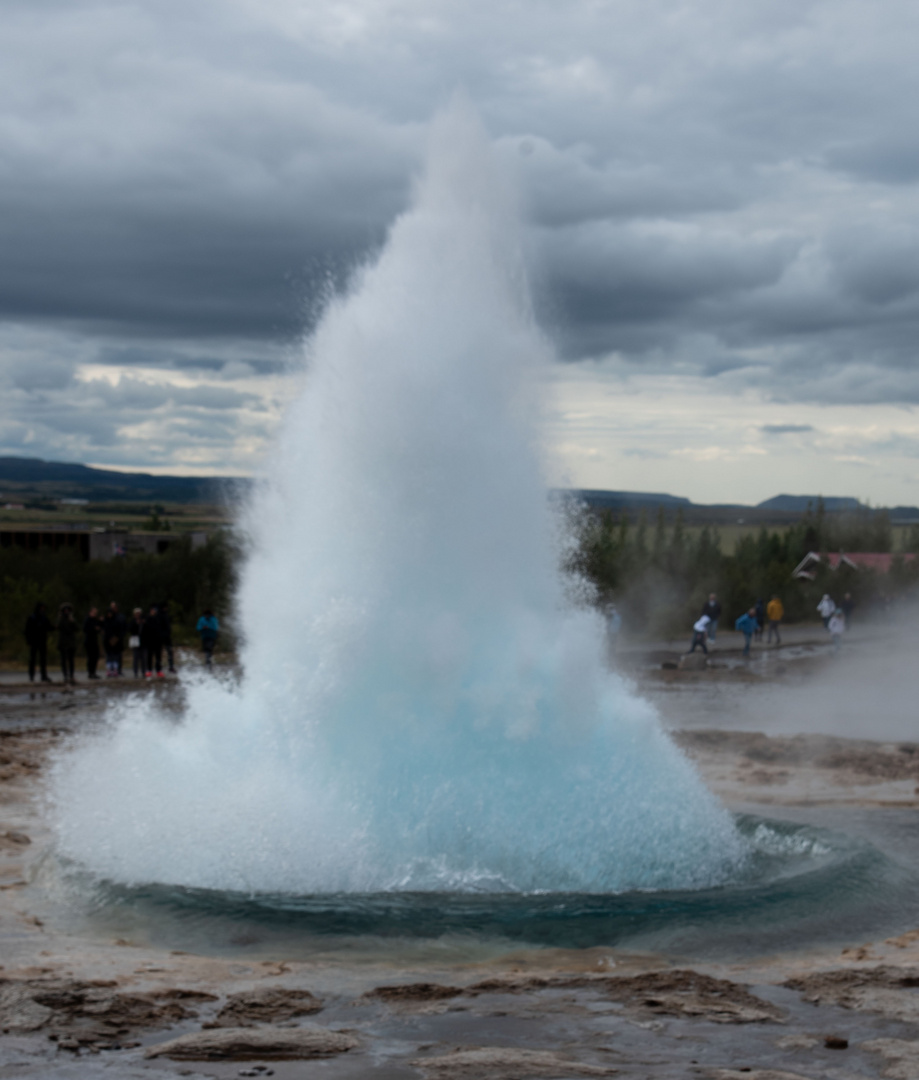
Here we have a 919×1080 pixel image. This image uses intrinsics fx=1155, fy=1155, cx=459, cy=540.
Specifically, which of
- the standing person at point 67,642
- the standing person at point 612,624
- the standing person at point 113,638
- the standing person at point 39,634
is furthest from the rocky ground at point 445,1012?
the standing person at point 612,624

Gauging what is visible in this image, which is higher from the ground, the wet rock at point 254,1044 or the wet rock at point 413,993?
the wet rock at point 254,1044

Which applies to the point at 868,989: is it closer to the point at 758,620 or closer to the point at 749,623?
the point at 749,623

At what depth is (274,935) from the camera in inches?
285

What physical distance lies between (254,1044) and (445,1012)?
3.34 feet

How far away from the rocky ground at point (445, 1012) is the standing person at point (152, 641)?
1401cm

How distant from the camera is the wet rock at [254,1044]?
16.6 feet

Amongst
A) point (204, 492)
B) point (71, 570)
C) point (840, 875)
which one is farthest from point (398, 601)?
point (71, 570)

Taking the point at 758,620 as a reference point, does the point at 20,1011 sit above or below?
above

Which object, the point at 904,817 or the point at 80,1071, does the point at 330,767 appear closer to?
the point at 80,1071

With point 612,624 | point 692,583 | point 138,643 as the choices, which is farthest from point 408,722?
point 692,583

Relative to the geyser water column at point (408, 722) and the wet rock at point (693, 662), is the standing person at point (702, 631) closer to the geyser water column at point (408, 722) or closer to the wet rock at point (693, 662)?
the wet rock at point (693, 662)

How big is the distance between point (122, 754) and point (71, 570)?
23298mm

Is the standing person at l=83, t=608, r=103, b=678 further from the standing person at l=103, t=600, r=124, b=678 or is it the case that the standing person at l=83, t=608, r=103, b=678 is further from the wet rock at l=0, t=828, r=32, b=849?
the wet rock at l=0, t=828, r=32, b=849

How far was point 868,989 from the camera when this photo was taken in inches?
242
